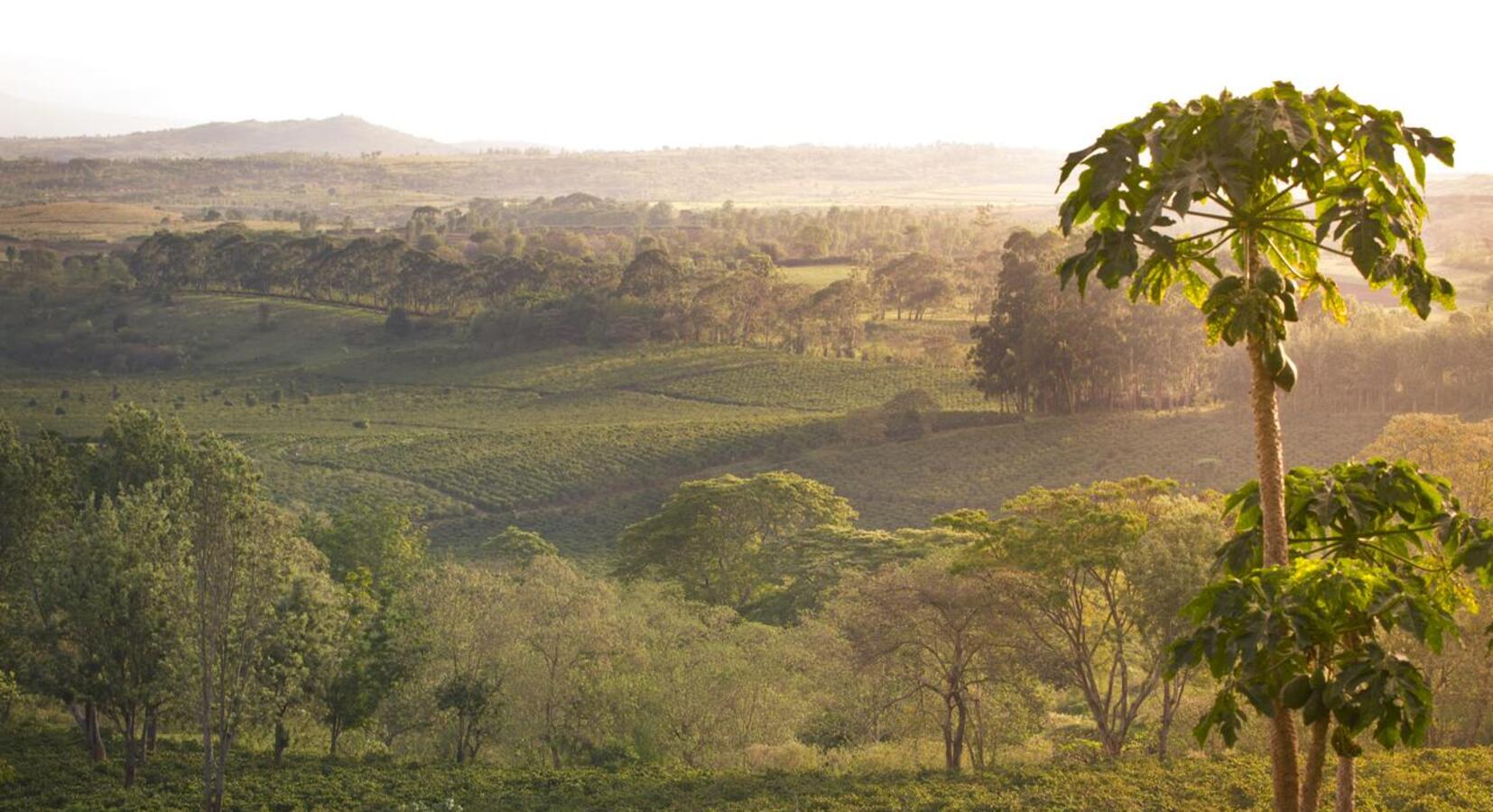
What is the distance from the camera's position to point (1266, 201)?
25.6 ft

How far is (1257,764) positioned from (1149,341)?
4795 cm

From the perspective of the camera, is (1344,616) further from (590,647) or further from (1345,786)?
(590,647)

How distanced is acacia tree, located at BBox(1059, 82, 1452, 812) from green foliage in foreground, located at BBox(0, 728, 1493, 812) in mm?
12091

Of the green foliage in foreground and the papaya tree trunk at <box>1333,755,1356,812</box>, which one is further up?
the papaya tree trunk at <box>1333,755,1356,812</box>

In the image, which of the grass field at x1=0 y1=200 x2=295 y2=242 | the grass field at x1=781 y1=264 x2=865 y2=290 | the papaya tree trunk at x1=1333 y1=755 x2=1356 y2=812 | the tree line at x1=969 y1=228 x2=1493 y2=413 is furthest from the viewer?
the grass field at x1=0 y1=200 x2=295 y2=242

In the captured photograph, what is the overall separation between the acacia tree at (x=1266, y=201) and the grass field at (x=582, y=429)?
48.6 metres

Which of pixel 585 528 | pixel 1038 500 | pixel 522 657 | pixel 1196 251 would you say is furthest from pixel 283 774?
pixel 585 528

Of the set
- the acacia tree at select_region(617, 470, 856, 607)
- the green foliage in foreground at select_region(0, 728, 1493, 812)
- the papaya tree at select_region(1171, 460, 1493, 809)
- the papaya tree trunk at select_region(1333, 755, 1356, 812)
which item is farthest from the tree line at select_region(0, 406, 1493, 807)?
the papaya tree at select_region(1171, 460, 1493, 809)

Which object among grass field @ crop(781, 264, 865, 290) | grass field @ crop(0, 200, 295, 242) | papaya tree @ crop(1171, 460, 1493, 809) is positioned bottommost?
grass field @ crop(781, 264, 865, 290)

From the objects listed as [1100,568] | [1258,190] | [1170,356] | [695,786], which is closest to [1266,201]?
[1258,190]

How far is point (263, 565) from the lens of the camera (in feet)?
71.7

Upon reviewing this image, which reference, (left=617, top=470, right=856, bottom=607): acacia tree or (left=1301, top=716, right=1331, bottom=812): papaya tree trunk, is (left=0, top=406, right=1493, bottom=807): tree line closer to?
(left=617, top=470, right=856, bottom=607): acacia tree

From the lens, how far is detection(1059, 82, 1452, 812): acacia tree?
734 centimetres

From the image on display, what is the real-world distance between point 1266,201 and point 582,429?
6875 centimetres
